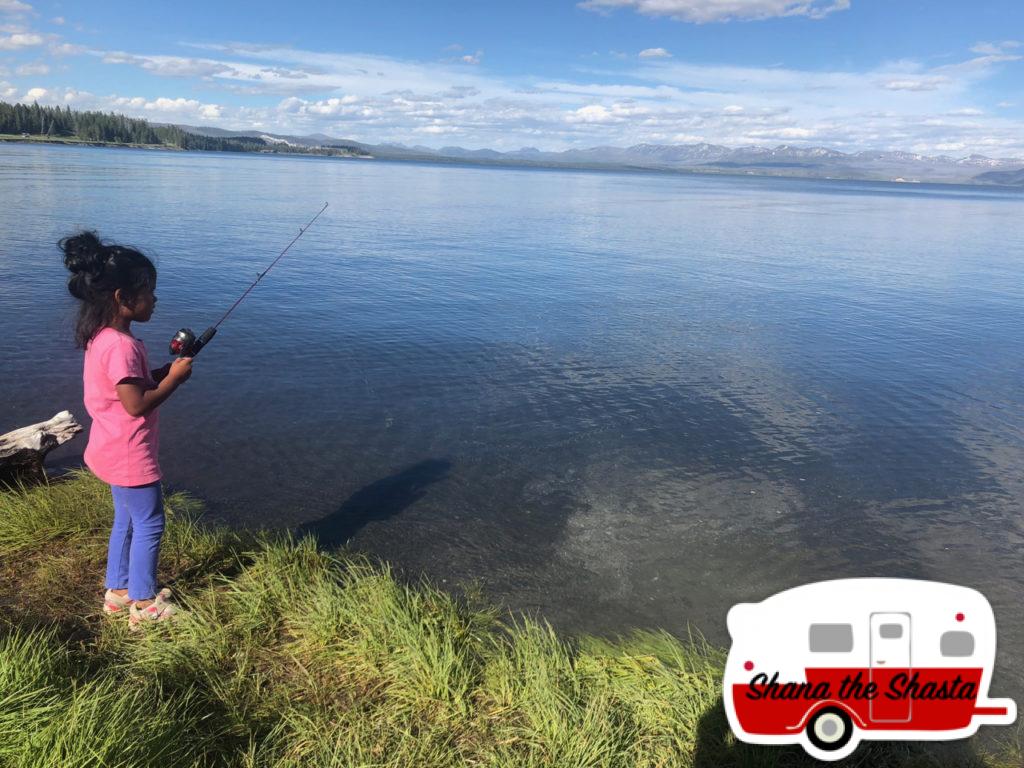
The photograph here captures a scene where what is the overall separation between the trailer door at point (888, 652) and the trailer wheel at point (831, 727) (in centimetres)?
13

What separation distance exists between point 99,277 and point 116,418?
0.87 metres

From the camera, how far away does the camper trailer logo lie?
2.34 meters

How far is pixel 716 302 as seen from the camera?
18.8m

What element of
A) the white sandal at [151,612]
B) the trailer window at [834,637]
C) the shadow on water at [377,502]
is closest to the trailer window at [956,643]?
the trailer window at [834,637]

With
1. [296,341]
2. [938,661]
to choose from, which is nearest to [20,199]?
[296,341]

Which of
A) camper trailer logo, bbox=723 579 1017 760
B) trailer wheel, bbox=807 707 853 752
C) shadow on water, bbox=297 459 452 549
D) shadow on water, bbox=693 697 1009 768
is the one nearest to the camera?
camper trailer logo, bbox=723 579 1017 760

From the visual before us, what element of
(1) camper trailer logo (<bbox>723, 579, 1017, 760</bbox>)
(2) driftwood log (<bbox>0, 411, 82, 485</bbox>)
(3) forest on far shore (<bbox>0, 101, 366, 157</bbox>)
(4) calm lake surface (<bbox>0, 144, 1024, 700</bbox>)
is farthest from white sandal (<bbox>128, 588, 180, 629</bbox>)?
(3) forest on far shore (<bbox>0, 101, 366, 157</bbox>)

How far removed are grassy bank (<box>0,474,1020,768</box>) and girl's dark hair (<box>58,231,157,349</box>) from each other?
6.21ft

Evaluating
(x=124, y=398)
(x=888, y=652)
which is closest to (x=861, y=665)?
(x=888, y=652)

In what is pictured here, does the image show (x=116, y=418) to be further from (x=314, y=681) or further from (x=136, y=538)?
(x=314, y=681)

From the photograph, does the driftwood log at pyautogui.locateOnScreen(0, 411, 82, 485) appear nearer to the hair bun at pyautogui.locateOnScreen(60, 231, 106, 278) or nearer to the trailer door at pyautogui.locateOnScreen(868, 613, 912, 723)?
the hair bun at pyautogui.locateOnScreen(60, 231, 106, 278)

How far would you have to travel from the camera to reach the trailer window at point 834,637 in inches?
94.5

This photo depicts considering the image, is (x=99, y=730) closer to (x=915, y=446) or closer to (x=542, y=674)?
(x=542, y=674)

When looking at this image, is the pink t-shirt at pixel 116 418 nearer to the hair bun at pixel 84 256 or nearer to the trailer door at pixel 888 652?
the hair bun at pixel 84 256
